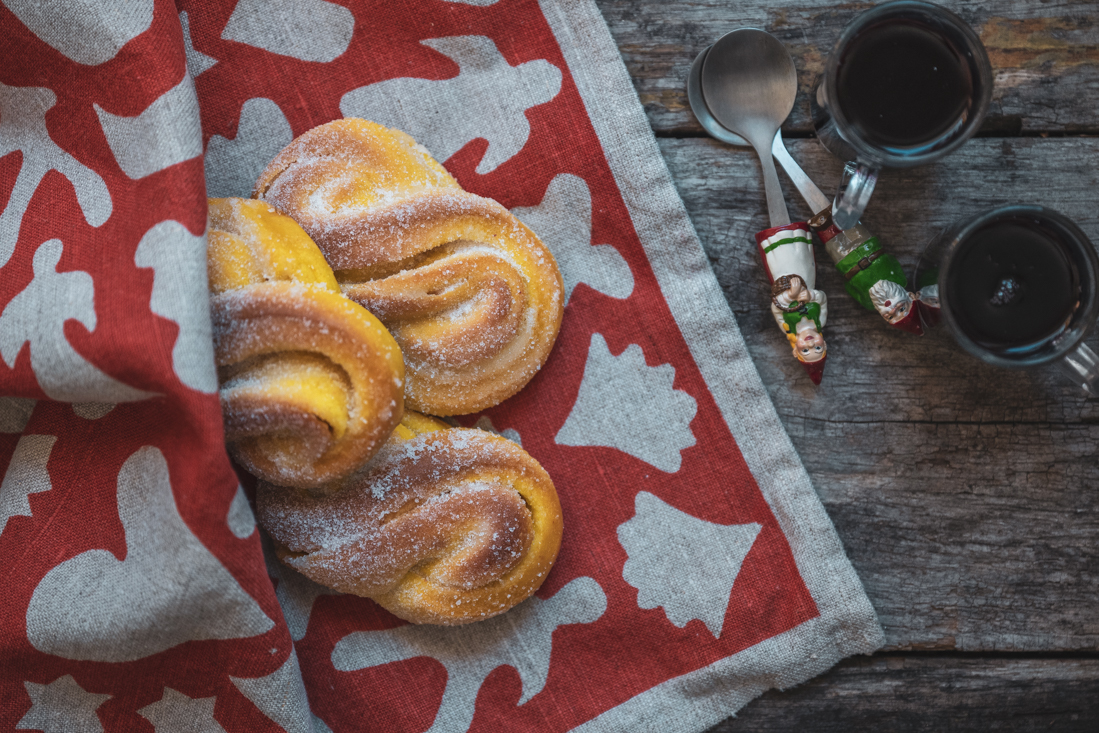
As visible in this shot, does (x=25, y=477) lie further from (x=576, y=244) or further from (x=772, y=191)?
(x=772, y=191)

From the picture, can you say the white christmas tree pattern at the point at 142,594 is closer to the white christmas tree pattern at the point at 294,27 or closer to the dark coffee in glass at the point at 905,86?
the white christmas tree pattern at the point at 294,27

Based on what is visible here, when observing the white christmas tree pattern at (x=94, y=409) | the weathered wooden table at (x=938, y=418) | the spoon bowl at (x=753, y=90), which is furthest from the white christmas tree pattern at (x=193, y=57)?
the spoon bowl at (x=753, y=90)

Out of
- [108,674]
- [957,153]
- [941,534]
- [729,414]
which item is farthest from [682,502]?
[108,674]

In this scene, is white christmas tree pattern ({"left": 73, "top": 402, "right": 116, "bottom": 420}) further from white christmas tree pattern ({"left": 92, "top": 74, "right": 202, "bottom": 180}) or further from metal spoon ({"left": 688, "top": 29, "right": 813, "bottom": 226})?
metal spoon ({"left": 688, "top": 29, "right": 813, "bottom": 226})

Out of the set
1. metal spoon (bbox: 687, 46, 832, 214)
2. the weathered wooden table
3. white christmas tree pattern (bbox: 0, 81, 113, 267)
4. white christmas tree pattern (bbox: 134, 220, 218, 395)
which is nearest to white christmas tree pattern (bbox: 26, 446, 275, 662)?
Answer: white christmas tree pattern (bbox: 134, 220, 218, 395)

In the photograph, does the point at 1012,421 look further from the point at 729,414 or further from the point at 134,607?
the point at 134,607
